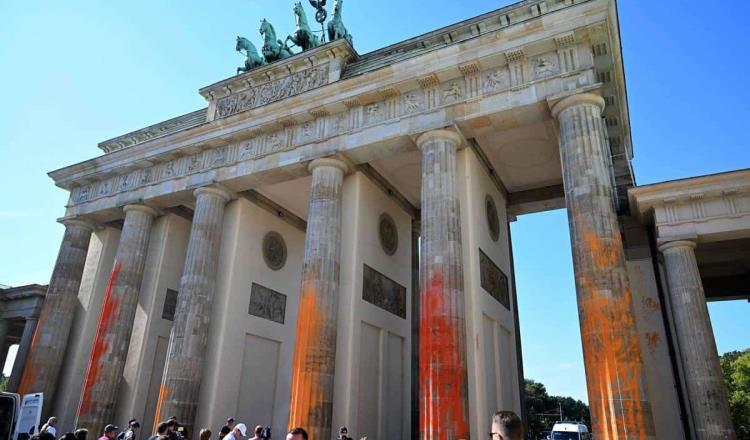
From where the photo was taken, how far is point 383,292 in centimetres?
1778

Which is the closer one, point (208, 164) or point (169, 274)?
point (208, 164)

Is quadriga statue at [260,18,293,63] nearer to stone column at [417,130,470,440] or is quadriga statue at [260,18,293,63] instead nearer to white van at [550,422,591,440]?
stone column at [417,130,470,440]

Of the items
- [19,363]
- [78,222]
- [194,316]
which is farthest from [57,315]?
[194,316]

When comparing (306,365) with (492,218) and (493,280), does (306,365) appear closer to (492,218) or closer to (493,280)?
(493,280)

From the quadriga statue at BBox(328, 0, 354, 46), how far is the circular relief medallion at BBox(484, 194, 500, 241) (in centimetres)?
844

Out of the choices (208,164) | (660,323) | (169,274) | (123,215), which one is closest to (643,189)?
(660,323)

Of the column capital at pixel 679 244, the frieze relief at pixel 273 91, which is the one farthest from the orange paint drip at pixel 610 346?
the frieze relief at pixel 273 91

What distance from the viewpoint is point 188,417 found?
1564 centimetres

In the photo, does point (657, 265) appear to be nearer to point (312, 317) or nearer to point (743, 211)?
point (743, 211)

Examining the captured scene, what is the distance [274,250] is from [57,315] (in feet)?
30.6

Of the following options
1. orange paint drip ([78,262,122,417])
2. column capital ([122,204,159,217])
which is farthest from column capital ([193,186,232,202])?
orange paint drip ([78,262,122,417])

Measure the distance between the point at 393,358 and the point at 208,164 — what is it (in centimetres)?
1033

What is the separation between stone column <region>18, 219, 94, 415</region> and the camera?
19.3 m

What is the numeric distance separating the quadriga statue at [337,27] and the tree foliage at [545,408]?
173ft
